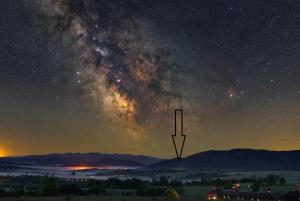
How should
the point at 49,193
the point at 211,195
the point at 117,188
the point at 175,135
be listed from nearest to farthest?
the point at 175,135
the point at 49,193
the point at 211,195
the point at 117,188

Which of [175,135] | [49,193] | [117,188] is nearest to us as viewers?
[175,135]

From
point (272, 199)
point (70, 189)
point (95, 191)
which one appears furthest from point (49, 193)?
point (272, 199)

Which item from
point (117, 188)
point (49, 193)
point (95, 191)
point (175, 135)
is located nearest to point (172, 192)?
point (95, 191)

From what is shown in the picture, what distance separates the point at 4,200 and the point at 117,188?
380 ft

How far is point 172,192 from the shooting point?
148250 mm

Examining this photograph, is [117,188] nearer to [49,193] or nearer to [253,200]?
[49,193]

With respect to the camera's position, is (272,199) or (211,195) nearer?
(272,199)

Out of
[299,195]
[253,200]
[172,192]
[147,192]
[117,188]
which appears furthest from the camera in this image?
[117,188]

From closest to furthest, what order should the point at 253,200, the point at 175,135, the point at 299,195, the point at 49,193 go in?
the point at 175,135 → the point at 299,195 → the point at 253,200 → the point at 49,193

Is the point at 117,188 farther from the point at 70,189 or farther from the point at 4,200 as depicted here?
the point at 4,200

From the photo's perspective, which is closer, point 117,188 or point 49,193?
point 49,193

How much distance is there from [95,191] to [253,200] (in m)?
58.1

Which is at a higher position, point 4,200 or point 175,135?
point 175,135

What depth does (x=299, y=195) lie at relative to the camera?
267 ft
